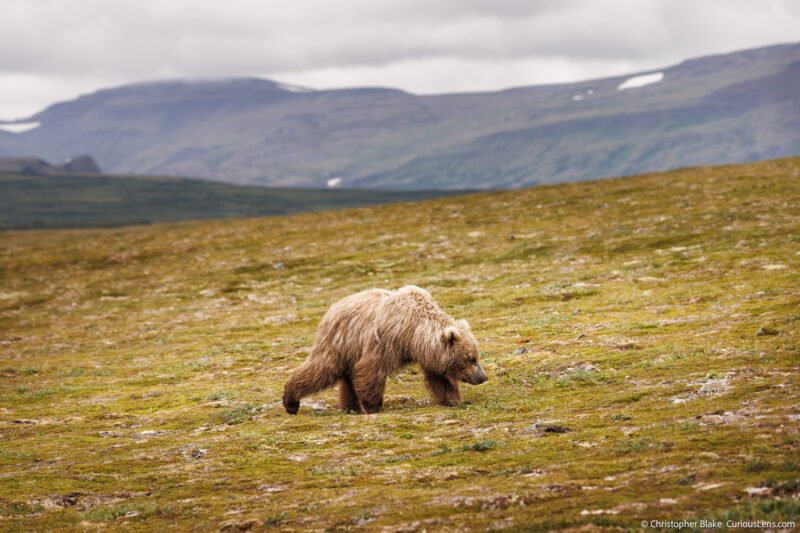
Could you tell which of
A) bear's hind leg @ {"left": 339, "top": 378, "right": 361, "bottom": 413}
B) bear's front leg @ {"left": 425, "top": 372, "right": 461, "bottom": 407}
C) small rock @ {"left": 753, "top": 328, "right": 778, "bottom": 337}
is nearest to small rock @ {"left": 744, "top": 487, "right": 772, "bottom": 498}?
bear's front leg @ {"left": 425, "top": 372, "right": 461, "bottom": 407}

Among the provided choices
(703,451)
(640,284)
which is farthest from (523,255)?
(703,451)

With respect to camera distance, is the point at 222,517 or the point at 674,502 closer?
the point at 674,502

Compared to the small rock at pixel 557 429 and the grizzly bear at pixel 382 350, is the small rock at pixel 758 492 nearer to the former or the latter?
the small rock at pixel 557 429

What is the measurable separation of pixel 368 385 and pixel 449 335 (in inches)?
97.6

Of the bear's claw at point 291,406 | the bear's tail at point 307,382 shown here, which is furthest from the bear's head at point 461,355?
the bear's claw at point 291,406

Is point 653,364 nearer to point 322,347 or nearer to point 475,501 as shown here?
point 322,347

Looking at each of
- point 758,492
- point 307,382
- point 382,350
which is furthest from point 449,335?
point 758,492

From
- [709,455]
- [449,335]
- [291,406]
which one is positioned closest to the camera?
[709,455]

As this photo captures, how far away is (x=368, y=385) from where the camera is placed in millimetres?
19125

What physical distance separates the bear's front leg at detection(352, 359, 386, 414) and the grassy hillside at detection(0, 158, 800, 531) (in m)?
0.88

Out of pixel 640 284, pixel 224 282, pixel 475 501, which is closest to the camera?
pixel 475 501

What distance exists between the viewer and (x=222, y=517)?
11.6 metres

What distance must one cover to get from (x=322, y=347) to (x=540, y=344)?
995cm

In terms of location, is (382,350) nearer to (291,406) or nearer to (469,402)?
(469,402)
